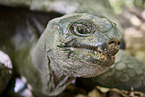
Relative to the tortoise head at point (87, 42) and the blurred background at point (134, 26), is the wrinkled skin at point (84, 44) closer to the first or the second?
the tortoise head at point (87, 42)

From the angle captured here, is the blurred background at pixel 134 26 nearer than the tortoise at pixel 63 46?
No

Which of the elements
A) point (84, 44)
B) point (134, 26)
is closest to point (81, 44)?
point (84, 44)

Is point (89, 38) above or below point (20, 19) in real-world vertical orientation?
below

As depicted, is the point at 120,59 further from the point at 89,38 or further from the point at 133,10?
the point at 133,10

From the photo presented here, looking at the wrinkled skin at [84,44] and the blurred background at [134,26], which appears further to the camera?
the blurred background at [134,26]

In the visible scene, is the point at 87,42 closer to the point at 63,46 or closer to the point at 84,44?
the point at 84,44

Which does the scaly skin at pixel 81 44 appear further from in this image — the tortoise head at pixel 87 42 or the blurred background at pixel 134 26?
the blurred background at pixel 134 26

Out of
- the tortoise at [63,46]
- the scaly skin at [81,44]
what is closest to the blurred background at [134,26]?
the tortoise at [63,46]

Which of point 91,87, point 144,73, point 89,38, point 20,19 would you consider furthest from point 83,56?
point 20,19
